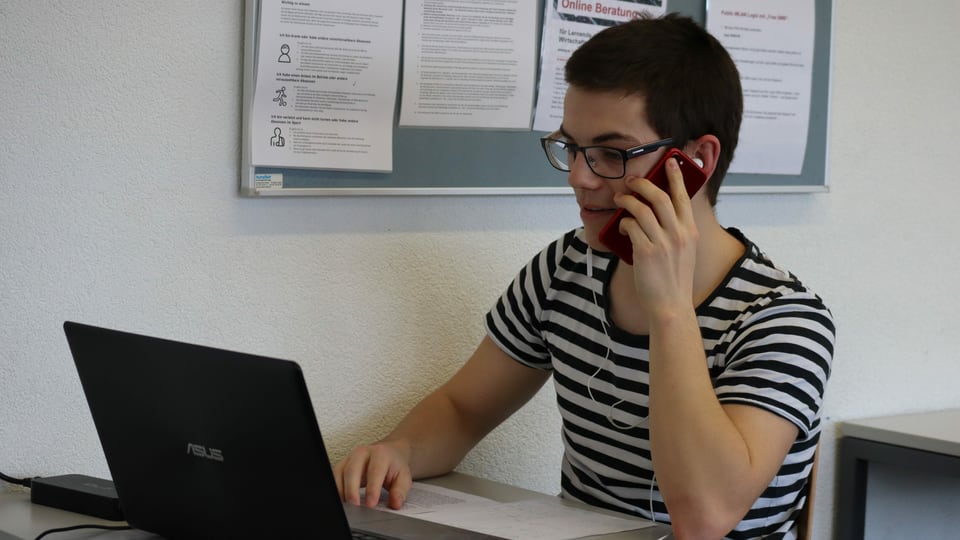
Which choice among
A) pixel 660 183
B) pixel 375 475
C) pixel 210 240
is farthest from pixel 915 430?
pixel 210 240

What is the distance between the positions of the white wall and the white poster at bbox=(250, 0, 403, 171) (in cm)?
5

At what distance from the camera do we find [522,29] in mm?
1850

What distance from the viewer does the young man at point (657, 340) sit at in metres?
1.33

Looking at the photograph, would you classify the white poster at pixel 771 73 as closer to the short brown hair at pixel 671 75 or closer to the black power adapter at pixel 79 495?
the short brown hair at pixel 671 75

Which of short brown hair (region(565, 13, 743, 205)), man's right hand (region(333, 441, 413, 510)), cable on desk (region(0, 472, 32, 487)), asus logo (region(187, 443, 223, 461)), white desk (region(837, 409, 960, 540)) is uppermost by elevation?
short brown hair (region(565, 13, 743, 205))

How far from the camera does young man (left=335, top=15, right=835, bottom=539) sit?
4.37 ft

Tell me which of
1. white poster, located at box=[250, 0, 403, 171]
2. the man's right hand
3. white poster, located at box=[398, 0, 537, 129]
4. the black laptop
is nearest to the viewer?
the black laptop

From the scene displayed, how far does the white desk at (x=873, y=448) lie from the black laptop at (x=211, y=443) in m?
1.28

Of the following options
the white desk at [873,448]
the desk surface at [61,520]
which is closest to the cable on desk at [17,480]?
the desk surface at [61,520]

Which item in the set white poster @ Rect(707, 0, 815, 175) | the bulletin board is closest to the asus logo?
the bulletin board

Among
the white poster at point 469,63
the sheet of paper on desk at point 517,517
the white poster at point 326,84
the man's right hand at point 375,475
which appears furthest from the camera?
the white poster at point 469,63

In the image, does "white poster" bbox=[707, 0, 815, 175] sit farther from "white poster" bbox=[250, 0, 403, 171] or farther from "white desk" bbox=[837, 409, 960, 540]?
"white poster" bbox=[250, 0, 403, 171]

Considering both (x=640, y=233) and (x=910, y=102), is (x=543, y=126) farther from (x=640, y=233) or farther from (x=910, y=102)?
(x=910, y=102)

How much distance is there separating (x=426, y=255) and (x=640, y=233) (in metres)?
0.52
